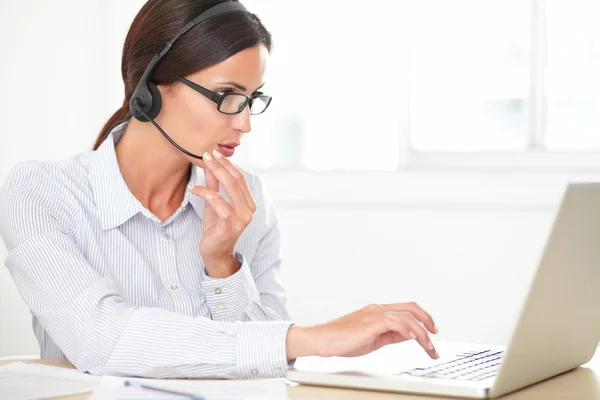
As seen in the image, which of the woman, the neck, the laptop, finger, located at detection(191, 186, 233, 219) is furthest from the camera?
the neck

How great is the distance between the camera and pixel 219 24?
5.04 ft

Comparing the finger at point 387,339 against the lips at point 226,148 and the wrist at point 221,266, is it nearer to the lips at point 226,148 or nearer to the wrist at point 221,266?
the wrist at point 221,266

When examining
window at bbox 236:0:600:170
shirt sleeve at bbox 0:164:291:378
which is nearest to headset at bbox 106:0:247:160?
shirt sleeve at bbox 0:164:291:378

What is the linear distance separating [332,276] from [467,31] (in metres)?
1.09

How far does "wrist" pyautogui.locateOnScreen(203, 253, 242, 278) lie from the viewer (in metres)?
1.54

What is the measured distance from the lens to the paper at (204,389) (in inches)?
39.0

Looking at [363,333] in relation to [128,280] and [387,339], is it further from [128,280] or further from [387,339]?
[128,280]

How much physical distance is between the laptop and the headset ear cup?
2.02 feet

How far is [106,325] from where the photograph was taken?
1.23 meters

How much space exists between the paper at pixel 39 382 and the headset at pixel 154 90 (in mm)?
525

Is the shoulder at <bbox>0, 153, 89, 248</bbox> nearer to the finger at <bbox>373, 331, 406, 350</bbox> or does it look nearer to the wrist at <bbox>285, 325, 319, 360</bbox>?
the wrist at <bbox>285, 325, 319, 360</bbox>

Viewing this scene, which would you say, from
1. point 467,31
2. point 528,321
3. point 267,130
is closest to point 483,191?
point 467,31

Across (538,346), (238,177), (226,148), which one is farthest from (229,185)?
(538,346)

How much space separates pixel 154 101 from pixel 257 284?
18.1 inches
